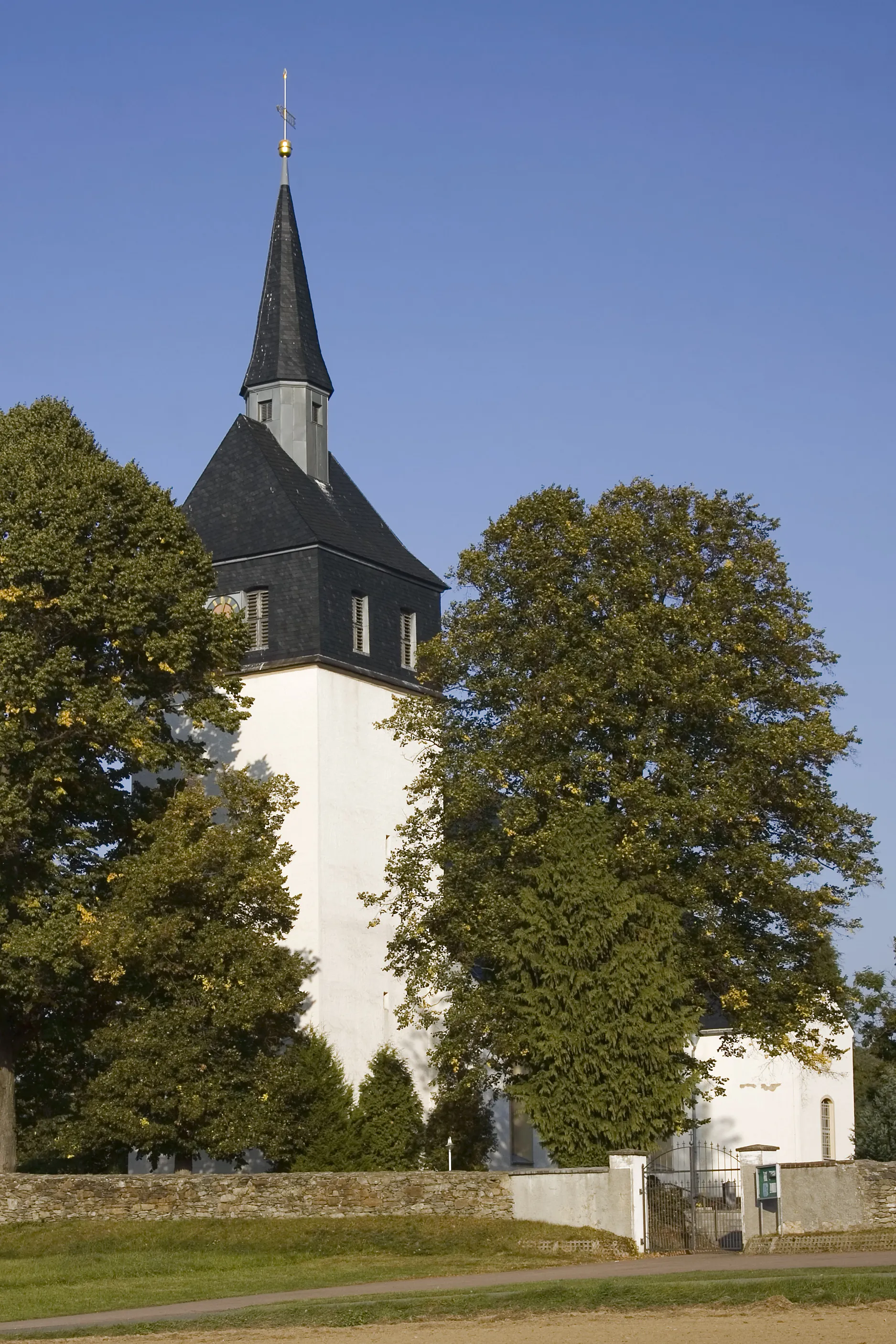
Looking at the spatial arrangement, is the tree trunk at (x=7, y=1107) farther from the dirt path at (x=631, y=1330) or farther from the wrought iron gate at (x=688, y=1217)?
the dirt path at (x=631, y=1330)

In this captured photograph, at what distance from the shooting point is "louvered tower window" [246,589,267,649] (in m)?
45.5

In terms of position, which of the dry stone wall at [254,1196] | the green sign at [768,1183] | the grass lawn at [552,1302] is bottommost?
the grass lawn at [552,1302]

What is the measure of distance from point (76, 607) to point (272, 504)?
1375cm

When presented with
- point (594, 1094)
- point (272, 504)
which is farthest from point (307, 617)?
point (594, 1094)

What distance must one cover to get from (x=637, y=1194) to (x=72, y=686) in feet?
44.3

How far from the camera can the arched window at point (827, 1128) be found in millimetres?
50594

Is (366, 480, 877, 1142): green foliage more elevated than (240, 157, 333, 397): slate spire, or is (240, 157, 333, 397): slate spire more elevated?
(240, 157, 333, 397): slate spire

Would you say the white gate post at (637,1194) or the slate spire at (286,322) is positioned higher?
the slate spire at (286,322)

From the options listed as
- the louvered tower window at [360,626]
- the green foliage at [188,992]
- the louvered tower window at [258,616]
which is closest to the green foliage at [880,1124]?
the green foliage at [188,992]

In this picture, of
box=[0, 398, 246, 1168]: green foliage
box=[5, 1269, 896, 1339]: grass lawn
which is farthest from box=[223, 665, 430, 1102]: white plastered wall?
box=[5, 1269, 896, 1339]: grass lawn

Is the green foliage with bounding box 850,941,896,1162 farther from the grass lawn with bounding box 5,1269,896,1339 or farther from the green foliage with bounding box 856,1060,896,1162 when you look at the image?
the grass lawn with bounding box 5,1269,896,1339

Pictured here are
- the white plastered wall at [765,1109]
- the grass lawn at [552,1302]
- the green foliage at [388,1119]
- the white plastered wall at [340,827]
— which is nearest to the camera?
the grass lawn at [552,1302]

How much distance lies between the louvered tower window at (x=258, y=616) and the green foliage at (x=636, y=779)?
868 cm

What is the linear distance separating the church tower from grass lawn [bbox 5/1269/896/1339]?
21.8m
